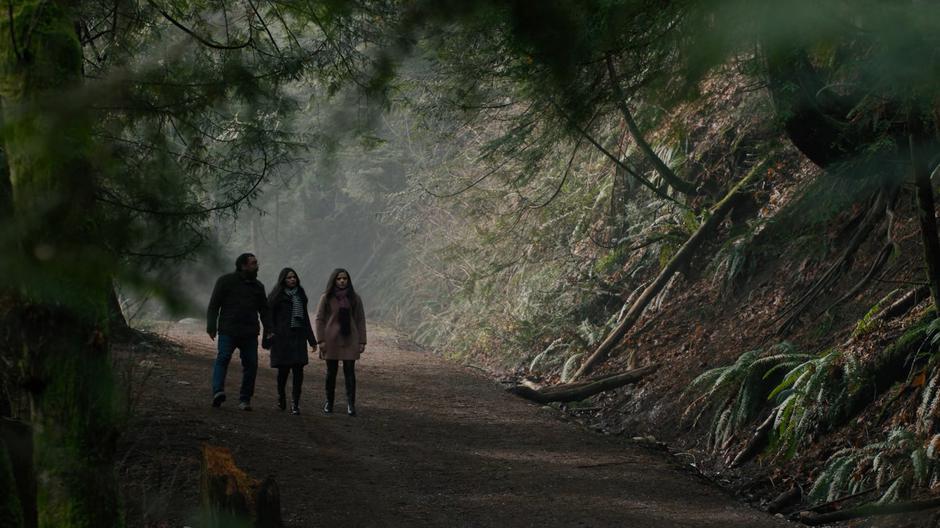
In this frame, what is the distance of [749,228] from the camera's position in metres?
15.5

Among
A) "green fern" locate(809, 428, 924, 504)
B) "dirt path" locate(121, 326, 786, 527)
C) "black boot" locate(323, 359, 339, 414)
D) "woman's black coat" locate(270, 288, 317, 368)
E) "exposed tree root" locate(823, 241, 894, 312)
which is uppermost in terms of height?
"exposed tree root" locate(823, 241, 894, 312)

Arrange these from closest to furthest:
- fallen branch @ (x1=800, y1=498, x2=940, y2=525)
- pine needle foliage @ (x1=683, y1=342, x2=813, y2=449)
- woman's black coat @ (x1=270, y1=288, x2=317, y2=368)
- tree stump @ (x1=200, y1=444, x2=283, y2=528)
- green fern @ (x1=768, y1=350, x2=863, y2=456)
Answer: tree stump @ (x1=200, y1=444, x2=283, y2=528), fallen branch @ (x1=800, y1=498, x2=940, y2=525), green fern @ (x1=768, y1=350, x2=863, y2=456), pine needle foliage @ (x1=683, y1=342, x2=813, y2=449), woman's black coat @ (x1=270, y1=288, x2=317, y2=368)

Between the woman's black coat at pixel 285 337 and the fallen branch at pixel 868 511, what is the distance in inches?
248

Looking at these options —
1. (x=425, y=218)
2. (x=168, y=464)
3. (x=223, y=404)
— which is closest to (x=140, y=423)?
(x=168, y=464)

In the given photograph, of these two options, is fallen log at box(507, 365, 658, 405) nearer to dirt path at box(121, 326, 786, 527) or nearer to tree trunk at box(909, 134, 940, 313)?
dirt path at box(121, 326, 786, 527)

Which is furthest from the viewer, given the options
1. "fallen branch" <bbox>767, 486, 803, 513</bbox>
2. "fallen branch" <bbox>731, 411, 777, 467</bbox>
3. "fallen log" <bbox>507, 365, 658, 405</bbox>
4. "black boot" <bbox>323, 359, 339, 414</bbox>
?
"fallen log" <bbox>507, 365, 658, 405</bbox>

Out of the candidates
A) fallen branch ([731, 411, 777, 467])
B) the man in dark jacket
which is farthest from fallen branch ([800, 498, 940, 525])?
the man in dark jacket

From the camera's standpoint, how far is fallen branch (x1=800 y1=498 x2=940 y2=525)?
774 cm

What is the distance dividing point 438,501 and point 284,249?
4294cm

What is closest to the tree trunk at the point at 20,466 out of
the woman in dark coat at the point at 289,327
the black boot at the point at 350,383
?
the woman in dark coat at the point at 289,327

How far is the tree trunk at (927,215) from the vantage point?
29.3 ft

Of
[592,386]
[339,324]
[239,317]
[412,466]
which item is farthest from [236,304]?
[592,386]

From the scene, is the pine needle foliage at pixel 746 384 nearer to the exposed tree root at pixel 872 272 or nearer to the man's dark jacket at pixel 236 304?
the exposed tree root at pixel 872 272

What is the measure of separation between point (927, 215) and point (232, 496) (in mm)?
6553
